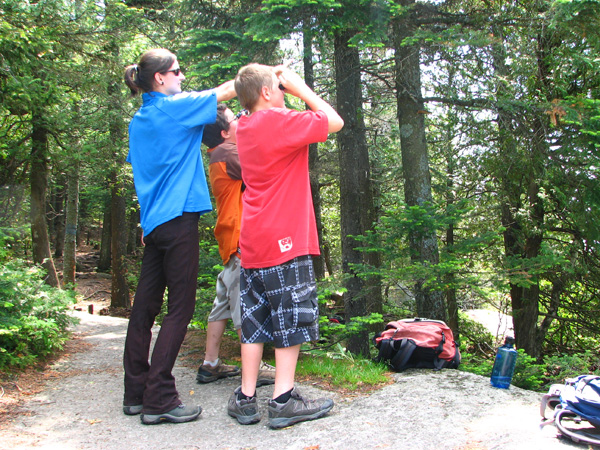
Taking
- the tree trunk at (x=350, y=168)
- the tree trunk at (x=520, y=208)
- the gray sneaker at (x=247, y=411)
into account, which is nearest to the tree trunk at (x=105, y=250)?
the tree trunk at (x=350, y=168)

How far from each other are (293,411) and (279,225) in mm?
1239

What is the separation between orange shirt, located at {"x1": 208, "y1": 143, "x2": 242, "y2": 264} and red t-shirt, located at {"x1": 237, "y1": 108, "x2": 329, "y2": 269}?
715 millimetres

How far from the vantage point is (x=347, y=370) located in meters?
4.59

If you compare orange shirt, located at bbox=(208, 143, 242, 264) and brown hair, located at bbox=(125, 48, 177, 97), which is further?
orange shirt, located at bbox=(208, 143, 242, 264)

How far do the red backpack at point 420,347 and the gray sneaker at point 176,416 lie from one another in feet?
6.82

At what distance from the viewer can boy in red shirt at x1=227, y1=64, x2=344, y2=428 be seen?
3.22 metres

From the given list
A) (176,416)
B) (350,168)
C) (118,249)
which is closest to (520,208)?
(350,168)

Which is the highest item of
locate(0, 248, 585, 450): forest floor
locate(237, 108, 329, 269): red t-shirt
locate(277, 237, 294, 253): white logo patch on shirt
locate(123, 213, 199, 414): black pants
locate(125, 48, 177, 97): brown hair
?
locate(125, 48, 177, 97): brown hair

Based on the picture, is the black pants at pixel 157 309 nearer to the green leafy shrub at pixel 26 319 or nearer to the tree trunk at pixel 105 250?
the green leafy shrub at pixel 26 319

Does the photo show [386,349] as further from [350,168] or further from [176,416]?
[350,168]

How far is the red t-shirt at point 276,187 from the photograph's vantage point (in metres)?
3.21

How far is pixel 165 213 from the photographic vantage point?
11.4 feet

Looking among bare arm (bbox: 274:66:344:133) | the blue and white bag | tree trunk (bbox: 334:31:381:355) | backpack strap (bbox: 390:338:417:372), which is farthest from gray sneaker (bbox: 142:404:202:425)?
tree trunk (bbox: 334:31:381:355)

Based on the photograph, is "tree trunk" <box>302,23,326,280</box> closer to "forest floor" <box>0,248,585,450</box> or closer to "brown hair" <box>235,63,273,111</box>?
"brown hair" <box>235,63,273,111</box>
